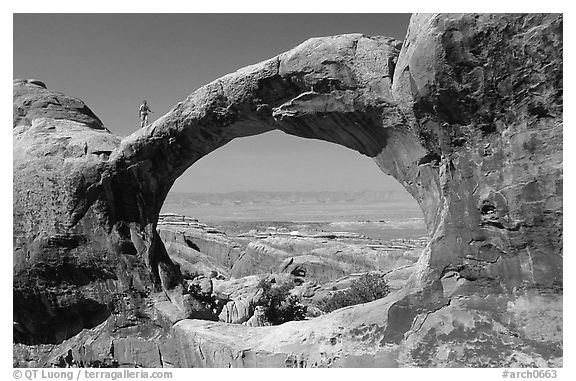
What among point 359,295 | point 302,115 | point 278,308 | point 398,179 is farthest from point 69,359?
point 359,295

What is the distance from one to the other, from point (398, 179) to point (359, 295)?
8.17 m

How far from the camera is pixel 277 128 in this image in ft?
23.0

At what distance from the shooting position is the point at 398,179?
5.74m

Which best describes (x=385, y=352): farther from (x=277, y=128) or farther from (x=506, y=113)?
(x=277, y=128)

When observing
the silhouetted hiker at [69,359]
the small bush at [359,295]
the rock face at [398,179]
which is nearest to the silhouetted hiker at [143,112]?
the rock face at [398,179]

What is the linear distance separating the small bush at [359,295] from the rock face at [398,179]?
22.1 feet

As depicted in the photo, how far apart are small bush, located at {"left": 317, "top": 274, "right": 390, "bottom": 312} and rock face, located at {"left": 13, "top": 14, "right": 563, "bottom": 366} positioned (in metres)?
6.73

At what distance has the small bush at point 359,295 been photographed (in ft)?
42.5

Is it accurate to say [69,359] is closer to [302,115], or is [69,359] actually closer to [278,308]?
[278,308]

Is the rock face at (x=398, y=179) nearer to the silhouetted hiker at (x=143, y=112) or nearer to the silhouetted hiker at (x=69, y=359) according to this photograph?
the silhouetted hiker at (x=69, y=359)

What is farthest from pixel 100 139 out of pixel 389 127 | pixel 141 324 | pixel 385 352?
pixel 385 352

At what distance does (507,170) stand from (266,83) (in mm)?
3467

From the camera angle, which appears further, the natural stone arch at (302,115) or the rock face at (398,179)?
the natural stone arch at (302,115)

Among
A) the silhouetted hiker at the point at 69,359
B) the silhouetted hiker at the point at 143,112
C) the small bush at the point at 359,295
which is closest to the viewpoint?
the silhouetted hiker at the point at 69,359
